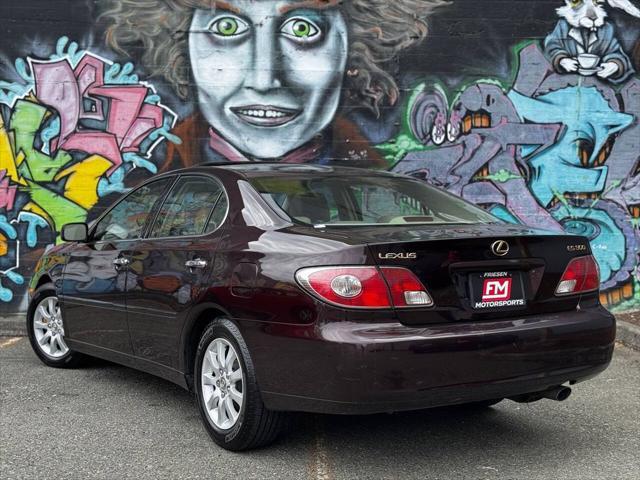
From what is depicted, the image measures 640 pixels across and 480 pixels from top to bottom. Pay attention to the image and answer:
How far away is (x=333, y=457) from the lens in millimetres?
3762

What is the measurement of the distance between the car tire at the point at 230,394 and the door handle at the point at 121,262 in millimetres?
1010

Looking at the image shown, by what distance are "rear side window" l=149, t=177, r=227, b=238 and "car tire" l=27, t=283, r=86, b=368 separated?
1674 mm

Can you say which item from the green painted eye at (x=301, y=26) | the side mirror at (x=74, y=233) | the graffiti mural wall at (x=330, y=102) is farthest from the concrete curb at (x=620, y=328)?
the green painted eye at (x=301, y=26)

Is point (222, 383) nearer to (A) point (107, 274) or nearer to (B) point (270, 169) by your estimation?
(B) point (270, 169)

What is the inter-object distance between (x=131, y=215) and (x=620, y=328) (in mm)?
4902

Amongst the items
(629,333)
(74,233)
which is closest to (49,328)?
(74,233)

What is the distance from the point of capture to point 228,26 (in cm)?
867

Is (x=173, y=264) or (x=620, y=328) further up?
(x=173, y=264)

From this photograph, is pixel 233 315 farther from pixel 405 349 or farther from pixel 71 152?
pixel 71 152

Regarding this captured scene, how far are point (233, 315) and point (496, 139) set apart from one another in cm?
593

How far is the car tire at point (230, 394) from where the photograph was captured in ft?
11.8

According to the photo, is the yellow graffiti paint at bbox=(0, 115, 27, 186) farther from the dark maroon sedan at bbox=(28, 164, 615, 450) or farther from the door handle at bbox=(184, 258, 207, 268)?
the door handle at bbox=(184, 258, 207, 268)

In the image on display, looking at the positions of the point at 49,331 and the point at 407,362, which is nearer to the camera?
the point at 407,362


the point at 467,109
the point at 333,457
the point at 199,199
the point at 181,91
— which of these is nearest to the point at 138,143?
the point at 181,91
